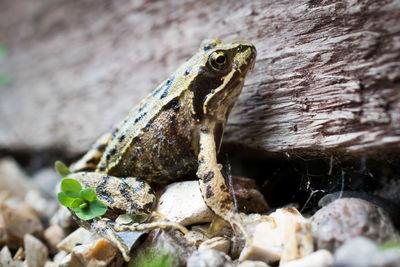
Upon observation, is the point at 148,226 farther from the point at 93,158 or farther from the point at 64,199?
the point at 93,158

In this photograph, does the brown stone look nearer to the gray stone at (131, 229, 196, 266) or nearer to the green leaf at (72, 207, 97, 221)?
the green leaf at (72, 207, 97, 221)

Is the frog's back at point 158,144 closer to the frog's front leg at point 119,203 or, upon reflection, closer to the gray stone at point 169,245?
the frog's front leg at point 119,203

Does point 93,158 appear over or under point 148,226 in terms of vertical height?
over

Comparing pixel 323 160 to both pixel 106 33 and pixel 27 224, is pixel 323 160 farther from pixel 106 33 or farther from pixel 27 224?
pixel 106 33

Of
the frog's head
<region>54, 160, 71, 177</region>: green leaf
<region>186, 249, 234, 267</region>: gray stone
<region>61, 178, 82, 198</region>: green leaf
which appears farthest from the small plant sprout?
the frog's head

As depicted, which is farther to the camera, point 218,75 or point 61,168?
point 61,168

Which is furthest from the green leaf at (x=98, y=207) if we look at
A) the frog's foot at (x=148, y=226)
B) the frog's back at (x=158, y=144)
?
the frog's back at (x=158, y=144)

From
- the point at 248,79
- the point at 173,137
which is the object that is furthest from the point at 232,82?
the point at 173,137
